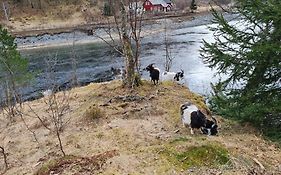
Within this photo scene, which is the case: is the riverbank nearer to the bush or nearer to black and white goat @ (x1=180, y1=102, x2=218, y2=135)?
the bush

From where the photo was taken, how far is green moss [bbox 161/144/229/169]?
28.0ft

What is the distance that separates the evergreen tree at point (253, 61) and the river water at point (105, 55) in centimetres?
976

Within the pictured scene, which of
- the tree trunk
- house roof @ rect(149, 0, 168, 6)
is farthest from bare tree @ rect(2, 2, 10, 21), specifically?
the tree trunk

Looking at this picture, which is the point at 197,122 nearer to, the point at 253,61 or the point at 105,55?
the point at 253,61

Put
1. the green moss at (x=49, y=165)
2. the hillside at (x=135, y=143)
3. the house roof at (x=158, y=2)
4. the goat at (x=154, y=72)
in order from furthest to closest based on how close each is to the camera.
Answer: the house roof at (x=158, y=2) < the goat at (x=154, y=72) < the green moss at (x=49, y=165) < the hillside at (x=135, y=143)

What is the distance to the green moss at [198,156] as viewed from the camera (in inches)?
336

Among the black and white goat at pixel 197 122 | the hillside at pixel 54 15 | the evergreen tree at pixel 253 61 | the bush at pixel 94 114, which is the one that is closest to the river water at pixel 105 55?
the hillside at pixel 54 15

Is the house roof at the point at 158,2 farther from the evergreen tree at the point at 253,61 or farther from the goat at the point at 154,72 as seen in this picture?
the evergreen tree at the point at 253,61

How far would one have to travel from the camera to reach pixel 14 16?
58656mm

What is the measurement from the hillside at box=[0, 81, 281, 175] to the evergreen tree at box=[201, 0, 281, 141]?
64cm

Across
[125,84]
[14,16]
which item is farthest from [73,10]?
[125,84]

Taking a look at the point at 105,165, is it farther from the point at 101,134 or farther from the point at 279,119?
the point at 279,119

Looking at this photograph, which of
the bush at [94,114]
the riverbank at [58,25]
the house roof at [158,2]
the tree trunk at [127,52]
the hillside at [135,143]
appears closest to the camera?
the hillside at [135,143]

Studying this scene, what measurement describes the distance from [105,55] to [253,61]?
26.6 meters
